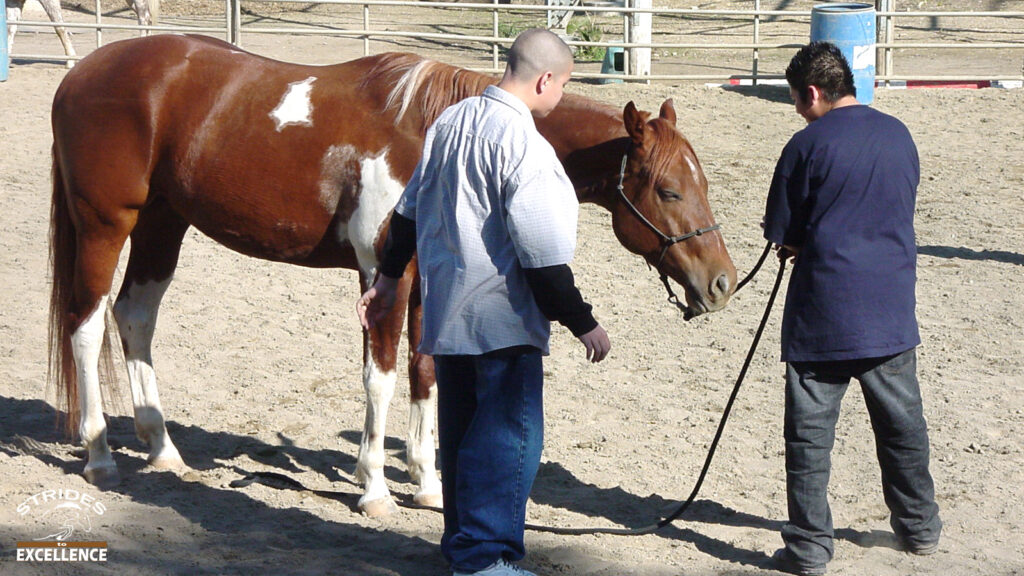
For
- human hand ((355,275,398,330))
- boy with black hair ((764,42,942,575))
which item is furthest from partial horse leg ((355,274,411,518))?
boy with black hair ((764,42,942,575))

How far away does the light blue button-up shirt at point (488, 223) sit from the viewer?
9.07 feet

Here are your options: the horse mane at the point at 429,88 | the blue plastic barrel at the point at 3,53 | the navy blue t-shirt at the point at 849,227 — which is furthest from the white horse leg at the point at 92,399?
the blue plastic barrel at the point at 3,53

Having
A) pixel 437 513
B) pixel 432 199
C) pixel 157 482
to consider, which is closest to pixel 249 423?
pixel 157 482

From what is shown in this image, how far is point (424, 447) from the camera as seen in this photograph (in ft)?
13.9

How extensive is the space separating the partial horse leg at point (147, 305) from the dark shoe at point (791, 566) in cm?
245

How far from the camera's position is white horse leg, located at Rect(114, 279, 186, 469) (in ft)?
Result: 14.7

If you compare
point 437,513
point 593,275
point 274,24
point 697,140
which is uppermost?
point 274,24

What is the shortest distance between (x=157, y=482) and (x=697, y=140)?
24.3 ft

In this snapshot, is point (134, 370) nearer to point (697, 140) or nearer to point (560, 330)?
point (560, 330)

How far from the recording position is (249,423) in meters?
4.96

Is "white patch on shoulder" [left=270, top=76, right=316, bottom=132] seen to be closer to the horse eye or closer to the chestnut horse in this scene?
the chestnut horse

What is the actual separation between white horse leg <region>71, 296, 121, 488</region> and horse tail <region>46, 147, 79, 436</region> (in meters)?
0.14

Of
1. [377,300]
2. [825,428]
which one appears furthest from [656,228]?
[377,300]

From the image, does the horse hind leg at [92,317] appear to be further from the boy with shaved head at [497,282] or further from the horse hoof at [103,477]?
the boy with shaved head at [497,282]
